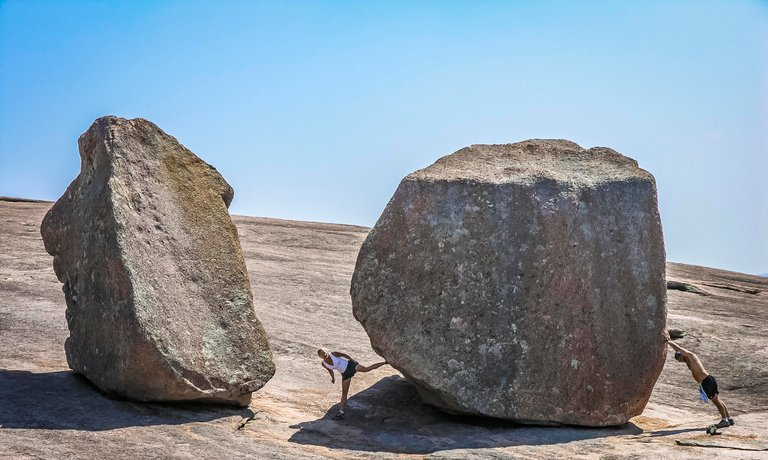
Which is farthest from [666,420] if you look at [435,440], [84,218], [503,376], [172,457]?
[84,218]

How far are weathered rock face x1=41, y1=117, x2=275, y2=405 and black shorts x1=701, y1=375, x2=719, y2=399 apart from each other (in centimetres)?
562

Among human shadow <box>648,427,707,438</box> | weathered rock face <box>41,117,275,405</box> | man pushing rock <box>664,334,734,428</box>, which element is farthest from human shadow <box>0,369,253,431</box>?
man pushing rock <box>664,334,734,428</box>

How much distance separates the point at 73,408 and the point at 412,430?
404 cm

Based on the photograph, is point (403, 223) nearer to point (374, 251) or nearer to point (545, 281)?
point (374, 251)

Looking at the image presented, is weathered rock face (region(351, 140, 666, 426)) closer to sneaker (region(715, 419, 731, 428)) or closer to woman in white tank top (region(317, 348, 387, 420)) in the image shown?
woman in white tank top (region(317, 348, 387, 420))

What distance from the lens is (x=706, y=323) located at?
16.8 m

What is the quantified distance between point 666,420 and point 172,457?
22.6ft

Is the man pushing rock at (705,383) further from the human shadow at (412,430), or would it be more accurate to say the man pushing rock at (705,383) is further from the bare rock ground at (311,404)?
the human shadow at (412,430)

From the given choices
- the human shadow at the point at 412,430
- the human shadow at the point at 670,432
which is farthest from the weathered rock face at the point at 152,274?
the human shadow at the point at 670,432

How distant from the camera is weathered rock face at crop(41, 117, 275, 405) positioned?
35.8 feet

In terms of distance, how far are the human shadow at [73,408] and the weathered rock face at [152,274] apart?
17 centimetres

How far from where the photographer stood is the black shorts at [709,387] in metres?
11.7

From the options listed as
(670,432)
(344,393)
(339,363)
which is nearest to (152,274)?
(339,363)

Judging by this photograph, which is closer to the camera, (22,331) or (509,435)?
(509,435)
